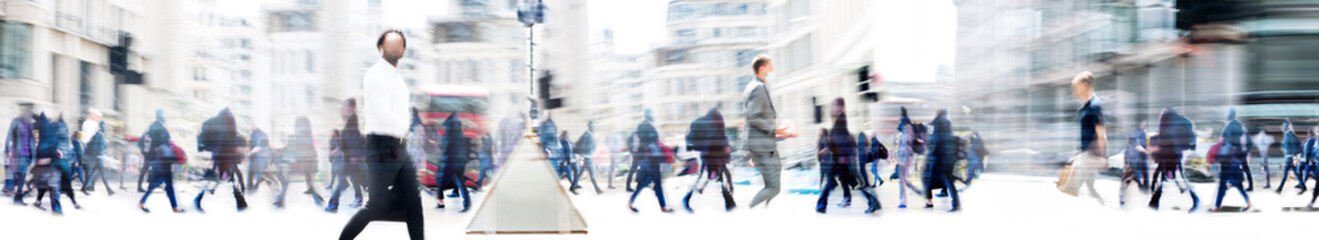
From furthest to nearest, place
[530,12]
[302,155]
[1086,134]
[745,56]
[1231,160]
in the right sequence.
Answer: [302,155] < [745,56] < [530,12] < [1231,160] < [1086,134]

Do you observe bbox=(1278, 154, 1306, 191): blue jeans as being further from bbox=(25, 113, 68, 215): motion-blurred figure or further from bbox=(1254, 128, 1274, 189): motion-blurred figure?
bbox=(25, 113, 68, 215): motion-blurred figure

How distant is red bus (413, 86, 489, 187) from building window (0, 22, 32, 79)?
2.58 meters

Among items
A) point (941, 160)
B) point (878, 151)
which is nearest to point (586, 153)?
point (878, 151)

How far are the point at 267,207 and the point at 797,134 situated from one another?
3403mm

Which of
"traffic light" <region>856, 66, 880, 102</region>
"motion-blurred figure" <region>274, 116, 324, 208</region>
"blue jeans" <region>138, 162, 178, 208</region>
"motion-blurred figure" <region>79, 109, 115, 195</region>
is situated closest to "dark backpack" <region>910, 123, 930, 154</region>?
"traffic light" <region>856, 66, 880, 102</region>

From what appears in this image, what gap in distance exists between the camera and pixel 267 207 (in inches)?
275

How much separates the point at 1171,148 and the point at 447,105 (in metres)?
4.77

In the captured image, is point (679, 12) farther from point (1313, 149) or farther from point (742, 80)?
point (1313, 149)

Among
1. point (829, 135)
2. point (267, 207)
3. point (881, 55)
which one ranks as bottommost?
point (267, 207)

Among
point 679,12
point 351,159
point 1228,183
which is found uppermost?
point 679,12

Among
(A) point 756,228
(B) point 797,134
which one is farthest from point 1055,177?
(A) point 756,228

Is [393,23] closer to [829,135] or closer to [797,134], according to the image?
[797,134]

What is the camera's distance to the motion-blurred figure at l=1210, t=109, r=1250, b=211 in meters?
6.12

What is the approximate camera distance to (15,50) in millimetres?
7621
